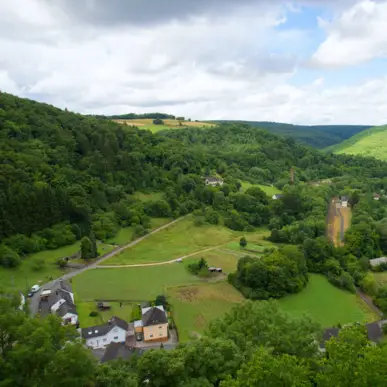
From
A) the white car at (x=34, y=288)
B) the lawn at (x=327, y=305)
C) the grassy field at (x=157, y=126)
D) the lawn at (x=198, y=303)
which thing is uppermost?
the grassy field at (x=157, y=126)

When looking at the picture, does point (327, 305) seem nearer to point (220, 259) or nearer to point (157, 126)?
point (220, 259)

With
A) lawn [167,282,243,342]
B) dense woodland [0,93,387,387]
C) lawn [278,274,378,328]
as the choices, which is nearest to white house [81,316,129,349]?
lawn [167,282,243,342]

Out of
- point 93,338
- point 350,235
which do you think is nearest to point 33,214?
point 93,338

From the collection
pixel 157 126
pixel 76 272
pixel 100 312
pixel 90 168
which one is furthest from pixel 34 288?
pixel 157 126

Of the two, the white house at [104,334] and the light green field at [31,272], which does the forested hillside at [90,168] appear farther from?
the white house at [104,334]

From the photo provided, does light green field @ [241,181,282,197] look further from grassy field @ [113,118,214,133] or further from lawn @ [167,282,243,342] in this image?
lawn @ [167,282,243,342]

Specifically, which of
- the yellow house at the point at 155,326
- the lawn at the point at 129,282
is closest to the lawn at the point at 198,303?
the yellow house at the point at 155,326
